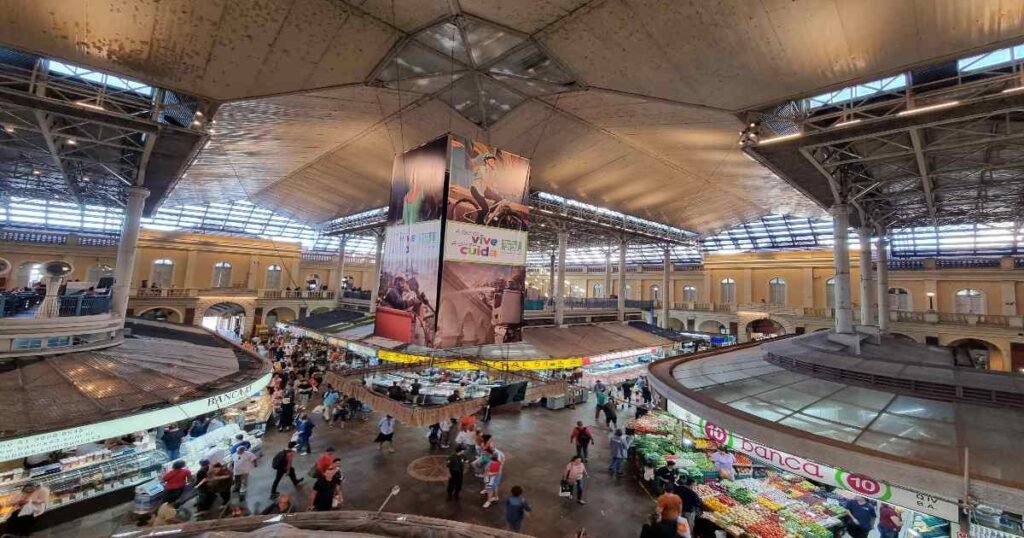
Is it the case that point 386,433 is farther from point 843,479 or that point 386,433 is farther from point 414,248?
point 843,479

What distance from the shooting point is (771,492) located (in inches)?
328

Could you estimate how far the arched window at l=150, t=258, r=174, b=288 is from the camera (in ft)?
106

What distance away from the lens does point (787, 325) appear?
32.6 metres

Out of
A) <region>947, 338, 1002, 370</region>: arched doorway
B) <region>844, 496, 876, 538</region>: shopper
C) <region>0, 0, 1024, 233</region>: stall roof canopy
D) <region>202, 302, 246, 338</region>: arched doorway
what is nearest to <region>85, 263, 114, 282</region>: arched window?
<region>202, 302, 246, 338</region>: arched doorway

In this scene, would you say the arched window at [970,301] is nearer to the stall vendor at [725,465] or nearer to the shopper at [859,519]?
the stall vendor at [725,465]

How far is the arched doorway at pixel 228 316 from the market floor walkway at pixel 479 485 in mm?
27197

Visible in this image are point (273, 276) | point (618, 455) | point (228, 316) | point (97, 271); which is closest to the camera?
point (618, 455)

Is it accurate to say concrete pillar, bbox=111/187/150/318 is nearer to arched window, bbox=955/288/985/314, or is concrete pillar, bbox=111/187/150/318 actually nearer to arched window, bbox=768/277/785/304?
arched window, bbox=768/277/785/304

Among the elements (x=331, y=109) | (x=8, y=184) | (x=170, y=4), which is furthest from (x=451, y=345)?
(x=8, y=184)

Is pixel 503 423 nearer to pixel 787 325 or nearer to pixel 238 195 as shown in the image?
pixel 238 195

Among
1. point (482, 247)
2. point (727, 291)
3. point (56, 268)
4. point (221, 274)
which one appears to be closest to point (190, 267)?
point (221, 274)

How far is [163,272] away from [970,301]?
62745mm

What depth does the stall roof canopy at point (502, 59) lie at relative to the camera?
6.58m

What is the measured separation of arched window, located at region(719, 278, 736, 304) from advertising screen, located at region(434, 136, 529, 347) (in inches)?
1460
